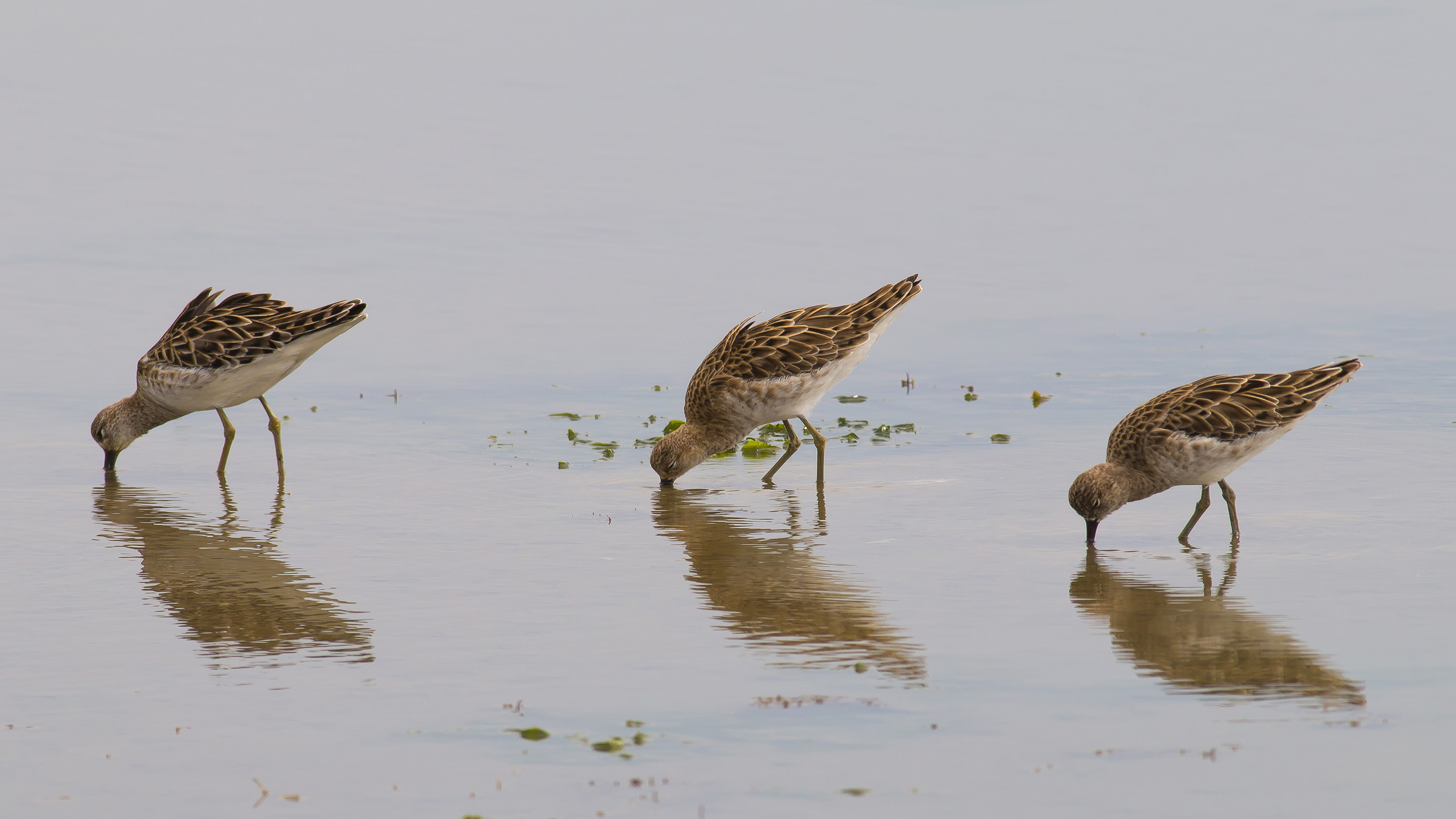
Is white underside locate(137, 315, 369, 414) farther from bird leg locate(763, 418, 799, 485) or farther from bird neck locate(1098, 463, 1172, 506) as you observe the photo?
bird neck locate(1098, 463, 1172, 506)

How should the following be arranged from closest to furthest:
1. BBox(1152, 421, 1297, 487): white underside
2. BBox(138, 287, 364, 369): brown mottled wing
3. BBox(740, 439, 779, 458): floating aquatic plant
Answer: BBox(1152, 421, 1297, 487): white underside, BBox(138, 287, 364, 369): brown mottled wing, BBox(740, 439, 779, 458): floating aquatic plant

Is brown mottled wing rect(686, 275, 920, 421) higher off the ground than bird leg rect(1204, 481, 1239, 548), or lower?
higher

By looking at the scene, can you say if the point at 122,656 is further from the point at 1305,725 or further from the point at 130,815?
the point at 1305,725

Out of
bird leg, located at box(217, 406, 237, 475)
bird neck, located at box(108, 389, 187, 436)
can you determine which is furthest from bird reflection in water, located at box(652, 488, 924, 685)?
bird neck, located at box(108, 389, 187, 436)

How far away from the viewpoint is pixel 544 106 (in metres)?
33.9

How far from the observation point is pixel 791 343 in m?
13.6

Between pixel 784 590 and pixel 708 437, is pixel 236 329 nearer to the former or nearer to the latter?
pixel 708 437

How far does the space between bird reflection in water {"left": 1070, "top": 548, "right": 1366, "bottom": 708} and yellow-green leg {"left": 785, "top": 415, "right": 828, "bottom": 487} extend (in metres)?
2.99

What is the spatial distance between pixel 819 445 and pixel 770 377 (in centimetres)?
64

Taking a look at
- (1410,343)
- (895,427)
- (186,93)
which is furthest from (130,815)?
(186,93)

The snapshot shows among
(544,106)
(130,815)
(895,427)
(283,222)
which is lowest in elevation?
(130,815)

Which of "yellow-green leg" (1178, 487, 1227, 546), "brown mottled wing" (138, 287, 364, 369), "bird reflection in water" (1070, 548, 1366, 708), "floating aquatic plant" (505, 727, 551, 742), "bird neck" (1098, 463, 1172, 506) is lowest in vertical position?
"floating aquatic plant" (505, 727, 551, 742)

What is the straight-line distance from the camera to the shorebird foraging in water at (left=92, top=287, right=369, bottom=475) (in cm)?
1347

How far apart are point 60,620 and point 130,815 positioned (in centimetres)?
285
